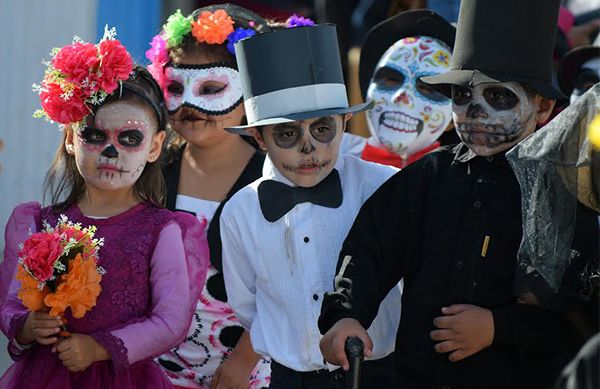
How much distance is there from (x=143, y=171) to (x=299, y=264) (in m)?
0.79

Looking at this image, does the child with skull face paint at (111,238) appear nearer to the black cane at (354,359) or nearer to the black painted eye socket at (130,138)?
the black painted eye socket at (130,138)

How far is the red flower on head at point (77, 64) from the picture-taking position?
4637 mm

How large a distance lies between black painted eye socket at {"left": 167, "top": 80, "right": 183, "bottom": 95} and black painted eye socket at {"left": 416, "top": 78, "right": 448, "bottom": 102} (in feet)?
3.86

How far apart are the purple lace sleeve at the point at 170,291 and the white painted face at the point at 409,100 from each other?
146 cm

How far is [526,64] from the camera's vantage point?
164 inches

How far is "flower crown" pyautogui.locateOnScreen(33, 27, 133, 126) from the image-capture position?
4641 mm

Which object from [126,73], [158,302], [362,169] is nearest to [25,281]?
[158,302]

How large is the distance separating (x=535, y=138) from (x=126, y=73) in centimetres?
173

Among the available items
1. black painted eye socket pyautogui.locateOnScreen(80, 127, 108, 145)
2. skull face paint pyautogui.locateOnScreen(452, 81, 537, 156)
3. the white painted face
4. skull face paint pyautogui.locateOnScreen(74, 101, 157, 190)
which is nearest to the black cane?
skull face paint pyautogui.locateOnScreen(452, 81, 537, 156)

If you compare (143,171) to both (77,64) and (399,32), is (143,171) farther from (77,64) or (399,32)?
(399,32)

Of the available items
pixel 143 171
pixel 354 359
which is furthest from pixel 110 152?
pixel 354 359

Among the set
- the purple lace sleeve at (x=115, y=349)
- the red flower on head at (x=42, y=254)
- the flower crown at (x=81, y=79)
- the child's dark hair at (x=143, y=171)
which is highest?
the flower crown at (x=81, y=79)

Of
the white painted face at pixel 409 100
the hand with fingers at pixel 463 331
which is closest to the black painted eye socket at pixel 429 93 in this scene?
the white painted face at pixel 409 100

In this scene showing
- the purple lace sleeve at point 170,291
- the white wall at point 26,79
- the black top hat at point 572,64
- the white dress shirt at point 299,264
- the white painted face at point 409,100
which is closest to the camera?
the purple lace sleeve at point 170,291
